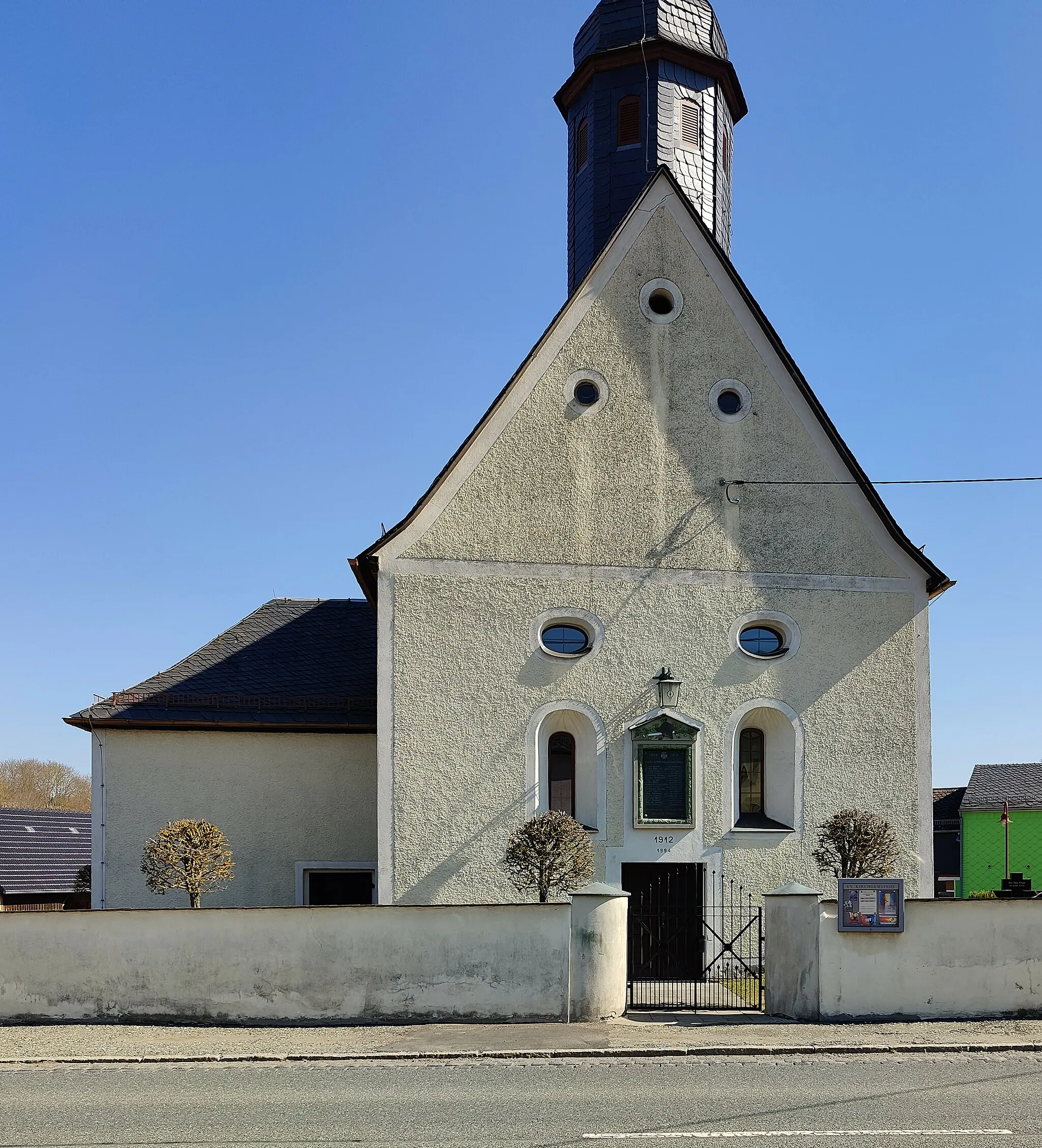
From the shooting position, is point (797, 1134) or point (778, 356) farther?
point (778, 356)

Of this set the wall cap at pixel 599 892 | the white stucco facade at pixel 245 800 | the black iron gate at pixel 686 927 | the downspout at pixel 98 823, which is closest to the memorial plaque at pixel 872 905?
the wall cap at pixel 599 892

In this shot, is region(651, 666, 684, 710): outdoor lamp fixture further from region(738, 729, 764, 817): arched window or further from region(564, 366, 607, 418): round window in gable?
region(564, 366, 607, 418): round window in gable

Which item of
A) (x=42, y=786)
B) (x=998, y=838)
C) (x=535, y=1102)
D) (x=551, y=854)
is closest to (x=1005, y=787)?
(x=998, y=838)

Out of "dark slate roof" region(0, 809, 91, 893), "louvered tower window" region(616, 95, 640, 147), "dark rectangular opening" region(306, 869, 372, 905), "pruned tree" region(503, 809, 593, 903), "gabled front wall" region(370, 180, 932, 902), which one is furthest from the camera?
"dark slate roof" region(0, 809, 91, 893)

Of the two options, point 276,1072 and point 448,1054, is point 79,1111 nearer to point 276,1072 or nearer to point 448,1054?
point 276,1072

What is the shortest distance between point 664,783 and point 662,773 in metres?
0.14

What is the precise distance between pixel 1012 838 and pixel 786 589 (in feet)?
104

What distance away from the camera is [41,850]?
3491 cm

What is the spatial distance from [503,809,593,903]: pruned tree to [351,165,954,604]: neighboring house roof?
14.9 ft

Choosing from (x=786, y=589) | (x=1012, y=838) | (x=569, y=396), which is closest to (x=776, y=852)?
(x=786, y=589)

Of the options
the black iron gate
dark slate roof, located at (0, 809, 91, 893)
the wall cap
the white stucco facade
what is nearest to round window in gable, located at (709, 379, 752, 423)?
the black iron gate

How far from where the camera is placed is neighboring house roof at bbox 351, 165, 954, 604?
706 inches

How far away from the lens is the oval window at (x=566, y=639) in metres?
17.9

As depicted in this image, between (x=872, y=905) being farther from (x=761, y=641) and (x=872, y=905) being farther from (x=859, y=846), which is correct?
(x=761, y=641)
